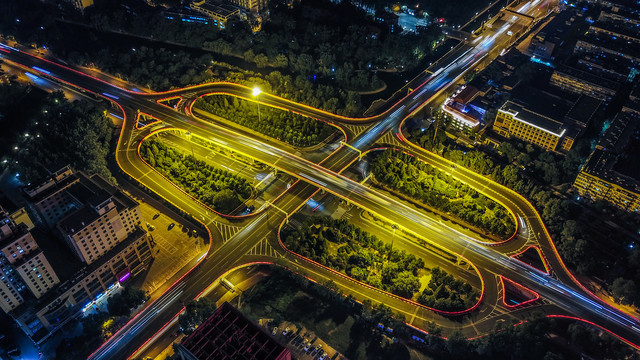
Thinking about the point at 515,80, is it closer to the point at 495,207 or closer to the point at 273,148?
the point at 495,207

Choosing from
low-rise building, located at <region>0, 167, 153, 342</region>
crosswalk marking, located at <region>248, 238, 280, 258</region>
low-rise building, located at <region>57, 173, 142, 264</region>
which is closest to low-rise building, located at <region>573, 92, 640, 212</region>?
crosswalk marking, located at <region>248, 238, 280, 258</region>

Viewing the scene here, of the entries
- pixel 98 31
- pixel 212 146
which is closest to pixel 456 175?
pixel 212 146

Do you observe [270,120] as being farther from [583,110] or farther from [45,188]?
[583,110]

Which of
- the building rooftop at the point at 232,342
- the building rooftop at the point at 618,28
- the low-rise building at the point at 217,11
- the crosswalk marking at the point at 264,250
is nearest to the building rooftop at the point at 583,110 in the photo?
the building rooftop at the point at 618,28

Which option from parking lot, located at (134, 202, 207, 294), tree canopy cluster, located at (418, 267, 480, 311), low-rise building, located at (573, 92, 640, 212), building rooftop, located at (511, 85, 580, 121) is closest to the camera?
tree canopy cluster, located at (418, 267, 480, 311)

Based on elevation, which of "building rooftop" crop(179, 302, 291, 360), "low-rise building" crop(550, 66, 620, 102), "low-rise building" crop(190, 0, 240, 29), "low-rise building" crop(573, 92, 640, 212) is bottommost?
"building rooftop" crop(179, 302, 291, 360)

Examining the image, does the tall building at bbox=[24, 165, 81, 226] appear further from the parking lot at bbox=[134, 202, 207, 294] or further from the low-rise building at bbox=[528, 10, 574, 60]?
the low-rise building at bbox=[528, 10, 574, 60]

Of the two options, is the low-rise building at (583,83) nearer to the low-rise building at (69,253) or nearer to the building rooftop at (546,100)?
the building rooftop at (546,100)
